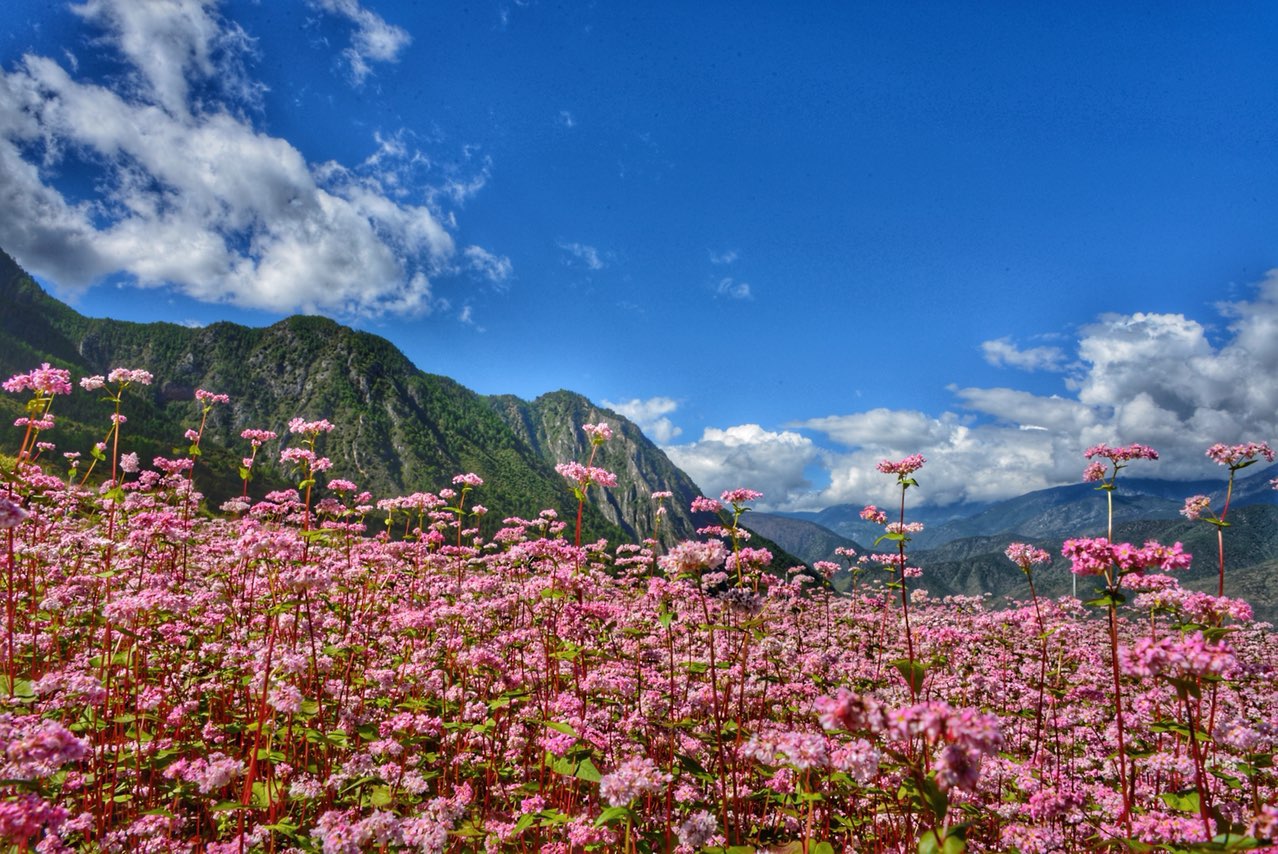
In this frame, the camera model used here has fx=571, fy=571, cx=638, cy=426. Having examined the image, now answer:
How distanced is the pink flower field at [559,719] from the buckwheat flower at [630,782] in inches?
0.7

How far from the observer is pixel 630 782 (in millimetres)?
4180

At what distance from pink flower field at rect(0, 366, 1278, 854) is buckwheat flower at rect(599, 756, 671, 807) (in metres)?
0.02

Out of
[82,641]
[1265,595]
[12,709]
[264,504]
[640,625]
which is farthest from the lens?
[1265,595]

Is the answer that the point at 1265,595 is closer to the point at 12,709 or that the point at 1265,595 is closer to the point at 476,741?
the point at 476,741

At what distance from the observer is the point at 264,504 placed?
45.9 ft

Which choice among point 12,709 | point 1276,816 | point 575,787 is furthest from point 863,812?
point 12,709

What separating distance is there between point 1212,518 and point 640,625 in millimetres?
7638

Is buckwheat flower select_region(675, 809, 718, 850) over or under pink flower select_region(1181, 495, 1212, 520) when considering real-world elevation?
under

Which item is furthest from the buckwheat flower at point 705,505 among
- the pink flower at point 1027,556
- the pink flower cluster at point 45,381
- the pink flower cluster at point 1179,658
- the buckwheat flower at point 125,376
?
the buckwheat flower at point 125,376

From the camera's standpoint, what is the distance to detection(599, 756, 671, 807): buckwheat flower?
4.11 m

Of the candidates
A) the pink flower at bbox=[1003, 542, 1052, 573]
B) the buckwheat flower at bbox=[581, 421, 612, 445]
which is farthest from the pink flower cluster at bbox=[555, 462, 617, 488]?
the pink flower at bbox=[1003, 542, 1052, 573]

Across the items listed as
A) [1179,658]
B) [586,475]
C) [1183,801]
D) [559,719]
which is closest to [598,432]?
[586,475]

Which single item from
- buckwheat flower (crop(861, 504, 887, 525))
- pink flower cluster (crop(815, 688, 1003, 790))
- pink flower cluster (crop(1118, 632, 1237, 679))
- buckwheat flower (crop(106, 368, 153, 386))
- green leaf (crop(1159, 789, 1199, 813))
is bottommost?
green leaf (crop(1159, 789, 1199, 813))

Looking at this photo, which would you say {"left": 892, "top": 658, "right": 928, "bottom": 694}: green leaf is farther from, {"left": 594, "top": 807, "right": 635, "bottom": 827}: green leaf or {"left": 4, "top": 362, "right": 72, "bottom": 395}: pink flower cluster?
{"left": 4, "top": 362, "right": 72, "bottom": 395}: pink flower cluster
